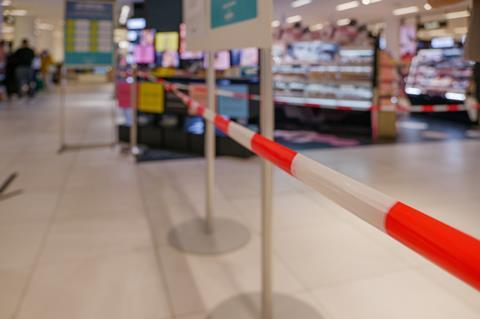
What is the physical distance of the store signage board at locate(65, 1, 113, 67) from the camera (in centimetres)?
523

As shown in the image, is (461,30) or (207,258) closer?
(461,30)

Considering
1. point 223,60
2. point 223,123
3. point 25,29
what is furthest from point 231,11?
point 25,29

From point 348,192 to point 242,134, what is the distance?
0.87m

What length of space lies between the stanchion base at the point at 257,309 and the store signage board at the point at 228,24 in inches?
44.3

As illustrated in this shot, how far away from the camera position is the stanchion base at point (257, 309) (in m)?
1.82

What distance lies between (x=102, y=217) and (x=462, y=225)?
262 centimetres

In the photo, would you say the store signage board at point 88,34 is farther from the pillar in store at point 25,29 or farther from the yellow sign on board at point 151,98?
the pillar in store at point 25,29

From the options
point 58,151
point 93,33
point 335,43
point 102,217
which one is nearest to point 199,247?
point 102,217

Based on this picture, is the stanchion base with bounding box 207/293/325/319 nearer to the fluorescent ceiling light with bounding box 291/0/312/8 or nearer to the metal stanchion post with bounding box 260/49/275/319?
the metal stanchion post with bounding box 260/49/275/319

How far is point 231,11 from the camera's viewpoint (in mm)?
1845

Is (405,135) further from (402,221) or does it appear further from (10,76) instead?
(10,76)

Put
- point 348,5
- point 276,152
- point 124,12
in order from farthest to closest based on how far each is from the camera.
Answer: point 124,12, point 276,152, point 348,5

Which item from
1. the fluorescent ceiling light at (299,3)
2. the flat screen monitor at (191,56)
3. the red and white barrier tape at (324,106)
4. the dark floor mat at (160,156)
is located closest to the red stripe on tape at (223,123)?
the fluorescent ceiling light at (299,3)

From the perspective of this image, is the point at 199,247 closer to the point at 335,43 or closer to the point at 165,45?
the point at 165,45
